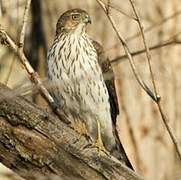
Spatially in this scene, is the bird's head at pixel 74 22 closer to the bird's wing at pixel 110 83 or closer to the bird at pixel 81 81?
the bird at pixel 81 81

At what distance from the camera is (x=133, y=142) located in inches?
324

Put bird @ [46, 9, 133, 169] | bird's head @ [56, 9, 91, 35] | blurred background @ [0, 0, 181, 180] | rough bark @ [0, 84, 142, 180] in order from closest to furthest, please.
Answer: rough bark @ [0, 84, 142, 180] → bird @ [46, 9, 133, 169] → bird's head @ [56, 9, 91, 35] → blurred background @ [0, 0, 181, 180]

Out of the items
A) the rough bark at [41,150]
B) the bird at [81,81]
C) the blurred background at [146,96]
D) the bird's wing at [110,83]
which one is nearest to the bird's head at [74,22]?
the bird at [81,81]

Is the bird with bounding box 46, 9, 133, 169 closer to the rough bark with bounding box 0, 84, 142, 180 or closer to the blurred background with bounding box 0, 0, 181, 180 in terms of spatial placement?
the rough bark with bounding box 0, 84, 142, 180

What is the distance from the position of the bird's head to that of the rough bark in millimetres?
1865

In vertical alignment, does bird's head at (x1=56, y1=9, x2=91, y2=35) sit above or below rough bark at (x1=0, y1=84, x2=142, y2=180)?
above

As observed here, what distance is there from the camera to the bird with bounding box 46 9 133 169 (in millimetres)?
6000

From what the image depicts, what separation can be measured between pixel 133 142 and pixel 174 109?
541 millimetres

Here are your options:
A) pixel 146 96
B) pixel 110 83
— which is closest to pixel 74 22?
pixel 110 83

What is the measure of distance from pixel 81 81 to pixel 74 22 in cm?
64

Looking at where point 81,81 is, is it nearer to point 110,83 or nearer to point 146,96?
point 110,83

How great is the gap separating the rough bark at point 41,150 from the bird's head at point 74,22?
1865 millimetres

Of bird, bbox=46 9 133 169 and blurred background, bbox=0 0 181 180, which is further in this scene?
blurred background, bbox=0 0 181 180

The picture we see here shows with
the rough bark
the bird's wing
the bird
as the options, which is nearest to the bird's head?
the bird
